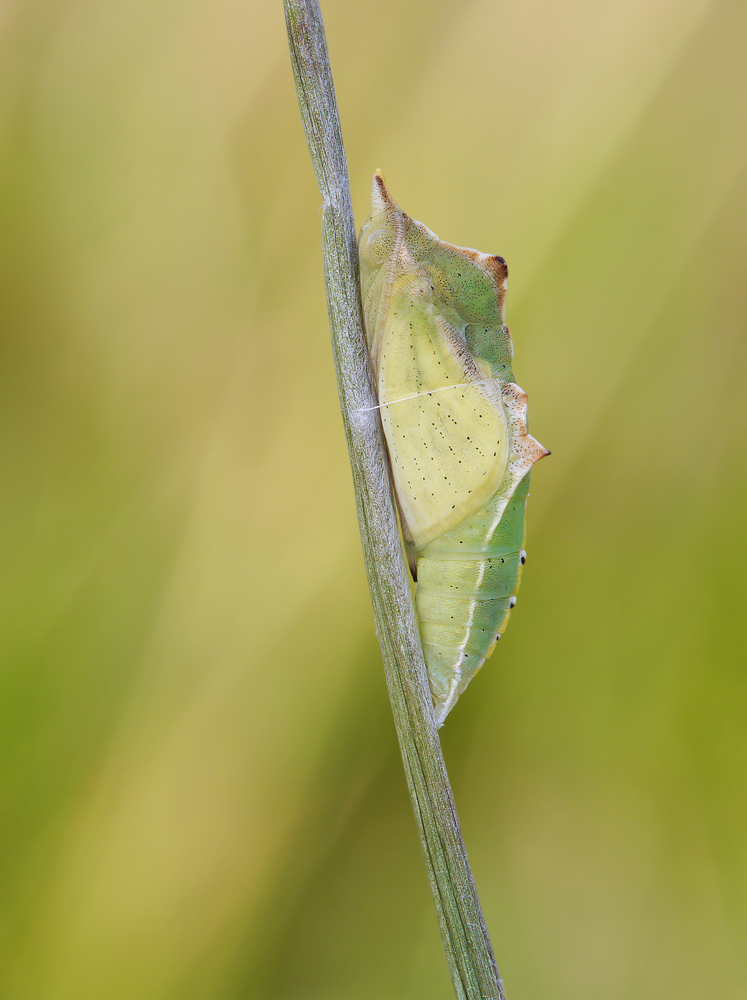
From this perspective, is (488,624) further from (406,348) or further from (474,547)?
(406,348)

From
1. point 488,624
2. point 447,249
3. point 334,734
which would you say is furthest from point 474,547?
point 334,734
